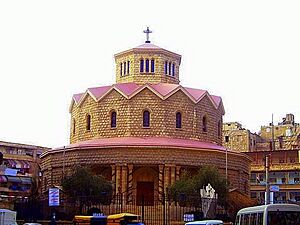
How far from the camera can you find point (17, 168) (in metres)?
75.9

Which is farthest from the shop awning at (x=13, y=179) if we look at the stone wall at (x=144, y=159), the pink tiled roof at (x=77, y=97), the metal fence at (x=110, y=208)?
the metal fence at (x=110, y=208)

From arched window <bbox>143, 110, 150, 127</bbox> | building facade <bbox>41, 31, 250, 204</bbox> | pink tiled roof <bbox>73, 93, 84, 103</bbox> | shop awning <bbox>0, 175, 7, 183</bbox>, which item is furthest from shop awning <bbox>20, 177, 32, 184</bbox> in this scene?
arched window <bbox>143, 110, 150, 127</bbox>

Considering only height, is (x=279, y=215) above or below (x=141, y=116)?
below

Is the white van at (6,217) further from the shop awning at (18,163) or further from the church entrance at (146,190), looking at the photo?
the shop awning at (18,163)

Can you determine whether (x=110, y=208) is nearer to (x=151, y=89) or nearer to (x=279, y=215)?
(x=151, y=89)

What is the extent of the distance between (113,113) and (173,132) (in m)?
5.46

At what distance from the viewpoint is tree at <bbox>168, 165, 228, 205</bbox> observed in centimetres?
3981

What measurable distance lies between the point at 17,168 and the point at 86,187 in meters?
36.4

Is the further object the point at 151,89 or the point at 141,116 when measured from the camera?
the point at 151,89

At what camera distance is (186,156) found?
45.9 meters

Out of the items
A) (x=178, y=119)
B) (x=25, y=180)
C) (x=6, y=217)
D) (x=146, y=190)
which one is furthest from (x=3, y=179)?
(x=6, y=217)

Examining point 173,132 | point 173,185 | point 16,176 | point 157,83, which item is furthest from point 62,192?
point 16,176

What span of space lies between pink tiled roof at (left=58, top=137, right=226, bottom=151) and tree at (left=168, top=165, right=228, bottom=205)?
12.8 ft

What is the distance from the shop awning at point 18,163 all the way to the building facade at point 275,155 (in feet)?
91.4
